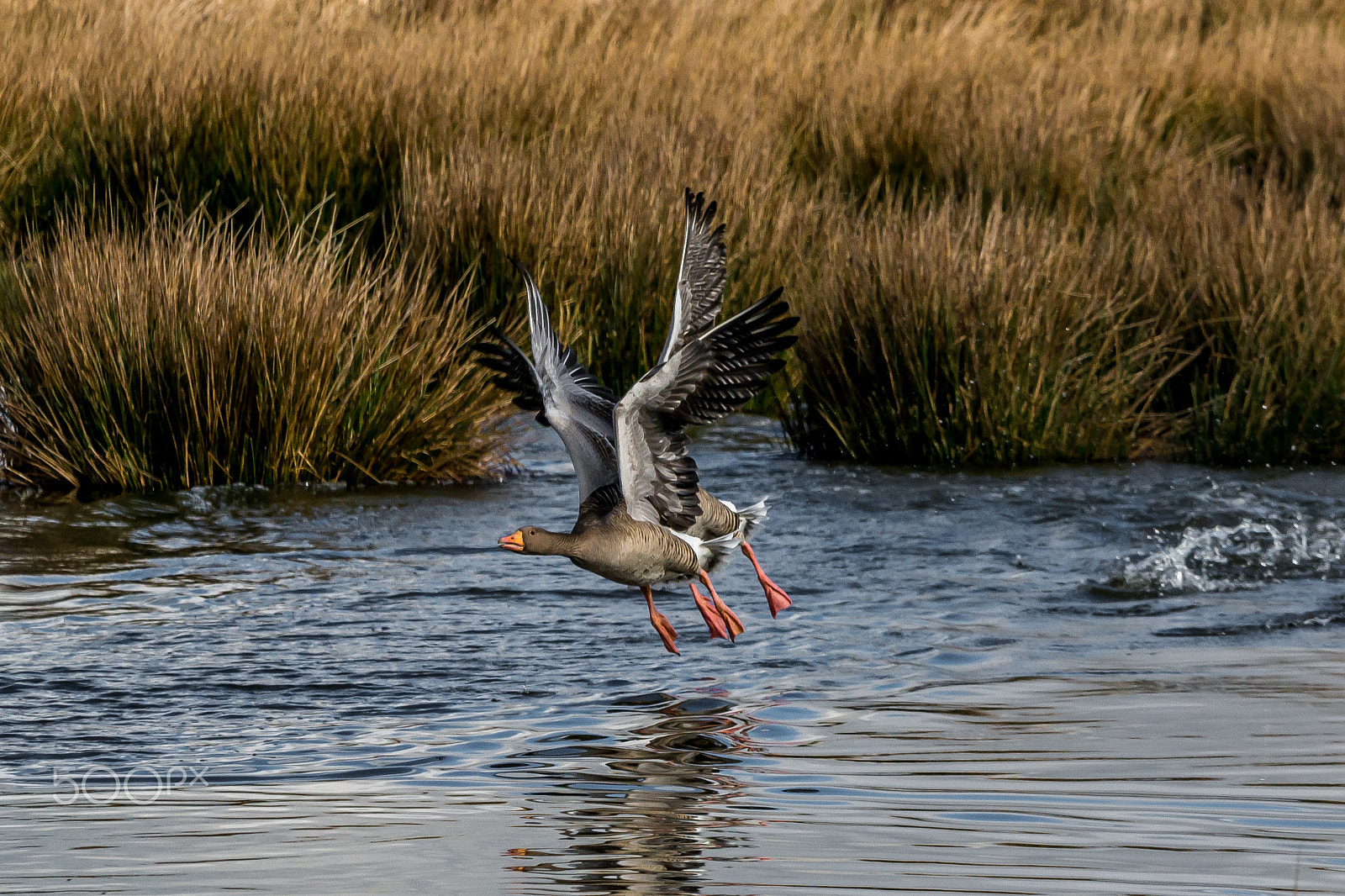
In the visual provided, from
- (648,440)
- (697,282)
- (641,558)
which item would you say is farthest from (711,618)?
(697,282)

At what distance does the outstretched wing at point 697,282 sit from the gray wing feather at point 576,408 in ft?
1.98

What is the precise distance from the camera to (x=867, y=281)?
9203mm

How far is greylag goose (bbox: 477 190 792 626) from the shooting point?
18.5 feet

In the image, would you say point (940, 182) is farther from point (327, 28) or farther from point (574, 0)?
Result: point (574, 0)

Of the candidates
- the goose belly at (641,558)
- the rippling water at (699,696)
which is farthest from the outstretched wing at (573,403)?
the rippling water at (699,696)

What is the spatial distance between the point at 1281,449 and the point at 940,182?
365 centimetres

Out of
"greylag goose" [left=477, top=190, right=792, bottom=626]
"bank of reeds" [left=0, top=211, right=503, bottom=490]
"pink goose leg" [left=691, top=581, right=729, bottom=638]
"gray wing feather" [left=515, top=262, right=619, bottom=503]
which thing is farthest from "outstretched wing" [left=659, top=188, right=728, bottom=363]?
"bank of reeds" [left=0, top=211, right=503, bottom=490]

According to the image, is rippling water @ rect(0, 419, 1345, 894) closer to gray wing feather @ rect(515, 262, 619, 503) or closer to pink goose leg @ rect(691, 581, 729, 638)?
pink goose leg @ rect(691, 581, 729, 638)

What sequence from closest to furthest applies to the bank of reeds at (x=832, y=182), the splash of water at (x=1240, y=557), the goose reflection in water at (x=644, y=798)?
the goose reflection in water at (x=644, y=798) → the splash of water at (x=1240, y=557) → the bank of reeds at (x=832, y=182)

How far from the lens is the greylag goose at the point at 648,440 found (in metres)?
5.71

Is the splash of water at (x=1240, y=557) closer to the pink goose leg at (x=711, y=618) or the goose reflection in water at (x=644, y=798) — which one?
the pink goose leg at (x=711, y=618)

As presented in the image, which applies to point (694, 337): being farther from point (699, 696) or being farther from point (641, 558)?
point (699, 696)

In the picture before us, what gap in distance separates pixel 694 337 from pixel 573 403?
765mm

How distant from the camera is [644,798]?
14.5 feet
